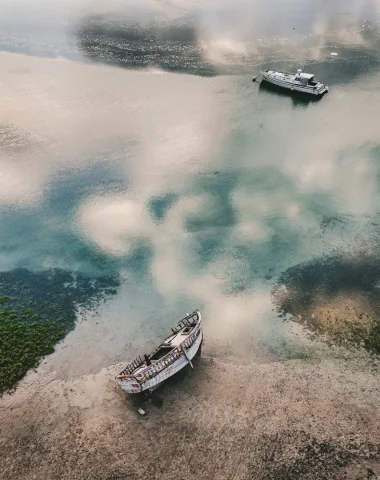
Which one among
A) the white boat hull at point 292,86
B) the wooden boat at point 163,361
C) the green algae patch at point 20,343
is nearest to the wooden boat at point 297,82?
the white boat hull at point 292,86

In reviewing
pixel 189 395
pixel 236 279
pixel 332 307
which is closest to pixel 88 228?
pixel 236 279

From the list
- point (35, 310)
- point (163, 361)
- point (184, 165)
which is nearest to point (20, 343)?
point (35, 310)

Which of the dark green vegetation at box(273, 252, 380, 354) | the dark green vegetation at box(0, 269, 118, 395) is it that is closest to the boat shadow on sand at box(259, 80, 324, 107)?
the dark green vegetation at box(273, 252, 380, 354)

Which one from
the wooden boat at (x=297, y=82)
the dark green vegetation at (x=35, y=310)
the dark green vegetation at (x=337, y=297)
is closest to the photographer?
the dark green vegetation at (x=35, y=310)

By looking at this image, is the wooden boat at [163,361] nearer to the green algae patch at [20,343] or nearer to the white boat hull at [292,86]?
the green algae patch at [20,343]

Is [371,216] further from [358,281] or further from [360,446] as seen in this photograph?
[360,446]

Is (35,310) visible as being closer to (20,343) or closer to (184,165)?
(20,343)
